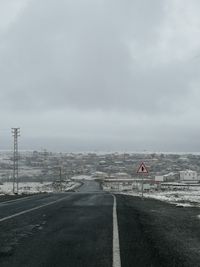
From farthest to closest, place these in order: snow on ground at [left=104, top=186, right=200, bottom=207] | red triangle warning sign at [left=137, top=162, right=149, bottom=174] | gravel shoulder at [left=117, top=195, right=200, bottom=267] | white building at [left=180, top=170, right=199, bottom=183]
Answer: white building at [left=180, top=170, right=199, bottom=183] < red triangle warning sign at [left=137, top=162, right=149, bottom=174] < snow on ground at [left=104, top=186, right=200, bottom=207] < gravel shoulder at [left=117, top=195, right=200, bottom=267]

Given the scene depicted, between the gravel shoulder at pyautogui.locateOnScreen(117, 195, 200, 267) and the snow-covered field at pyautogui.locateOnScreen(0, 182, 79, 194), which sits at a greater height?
the gravel shoulder at pyautogui.locateOnScreen(117, 195, 200, 267)

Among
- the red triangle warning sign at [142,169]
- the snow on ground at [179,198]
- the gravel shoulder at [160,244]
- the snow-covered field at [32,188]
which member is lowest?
the snow-covered field at [32,188]

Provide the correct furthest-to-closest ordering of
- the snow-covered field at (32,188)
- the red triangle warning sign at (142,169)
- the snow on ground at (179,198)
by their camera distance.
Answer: the snow-covered field at (32,188)
the red triangle warning sign at (142,169)
the snow on ground at (179,198)

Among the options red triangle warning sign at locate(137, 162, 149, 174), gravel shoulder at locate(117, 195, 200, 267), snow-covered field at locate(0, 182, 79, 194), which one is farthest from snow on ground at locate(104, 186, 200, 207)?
snow-covered field at locate(0, 182, 79, 194)

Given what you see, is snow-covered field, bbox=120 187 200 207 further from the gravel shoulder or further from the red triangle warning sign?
the gravel shoulder

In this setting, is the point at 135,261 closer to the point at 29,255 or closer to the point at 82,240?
the point at 29,255

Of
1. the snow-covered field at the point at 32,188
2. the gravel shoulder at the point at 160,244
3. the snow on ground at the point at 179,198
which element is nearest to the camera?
the gravel shoulder at the point at 160,244

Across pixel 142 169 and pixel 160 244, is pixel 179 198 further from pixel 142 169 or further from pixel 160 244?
pixel 160 244

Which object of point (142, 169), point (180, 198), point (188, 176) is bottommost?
point (188, 176)

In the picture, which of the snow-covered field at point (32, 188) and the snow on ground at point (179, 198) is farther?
the snow-covered field at point (32, 188)

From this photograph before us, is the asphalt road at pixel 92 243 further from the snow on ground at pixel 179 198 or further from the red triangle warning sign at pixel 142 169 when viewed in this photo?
the red triangle warning sign at pixel 142 169

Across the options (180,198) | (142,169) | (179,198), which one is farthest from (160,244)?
(180,198)

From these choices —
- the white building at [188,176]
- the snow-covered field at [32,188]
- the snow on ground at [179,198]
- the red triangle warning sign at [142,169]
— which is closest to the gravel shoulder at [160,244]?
the snow on ground at [179,198]

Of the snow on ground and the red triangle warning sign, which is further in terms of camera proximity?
the red triangle warning sign
